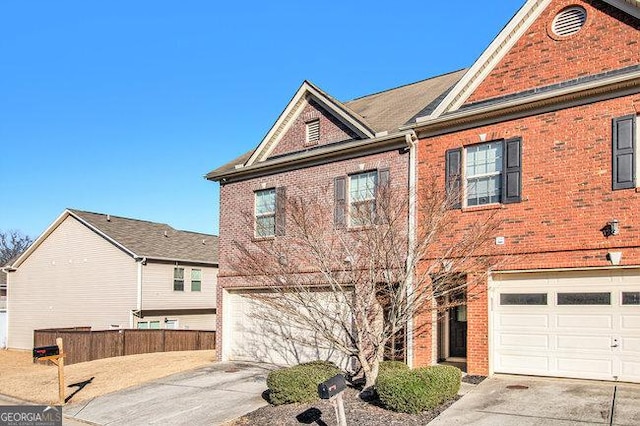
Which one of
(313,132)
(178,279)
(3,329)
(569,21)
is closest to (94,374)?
(313,132)

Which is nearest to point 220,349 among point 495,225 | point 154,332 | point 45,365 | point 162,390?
point 162,390

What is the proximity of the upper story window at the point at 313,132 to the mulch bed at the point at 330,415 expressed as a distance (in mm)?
8079

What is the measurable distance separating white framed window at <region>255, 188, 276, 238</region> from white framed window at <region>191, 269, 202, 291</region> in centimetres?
1336

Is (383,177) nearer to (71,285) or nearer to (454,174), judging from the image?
(454,174)

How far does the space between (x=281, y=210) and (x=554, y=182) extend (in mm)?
7960

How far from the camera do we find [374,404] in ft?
37.1

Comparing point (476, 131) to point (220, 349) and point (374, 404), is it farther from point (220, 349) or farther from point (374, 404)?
point (220, 349)

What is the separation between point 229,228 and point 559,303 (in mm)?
10735

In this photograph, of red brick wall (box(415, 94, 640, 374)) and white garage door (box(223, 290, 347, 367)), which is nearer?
red brick wall (box(415, 94, 640, 374))

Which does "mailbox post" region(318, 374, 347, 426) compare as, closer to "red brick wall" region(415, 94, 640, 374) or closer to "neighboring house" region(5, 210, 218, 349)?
"red brick wall" region(415, 94, 640, 374)

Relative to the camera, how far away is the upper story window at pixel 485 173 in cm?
1298

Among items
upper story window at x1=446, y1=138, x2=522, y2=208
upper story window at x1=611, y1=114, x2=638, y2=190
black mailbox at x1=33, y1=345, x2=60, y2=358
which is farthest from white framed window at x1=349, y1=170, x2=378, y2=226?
black mailbox at x1=33, y1=345, x2=60, y2=358

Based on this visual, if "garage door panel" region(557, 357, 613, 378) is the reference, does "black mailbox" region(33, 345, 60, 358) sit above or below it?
below

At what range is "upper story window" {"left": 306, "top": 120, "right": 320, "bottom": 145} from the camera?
57.4 feet
